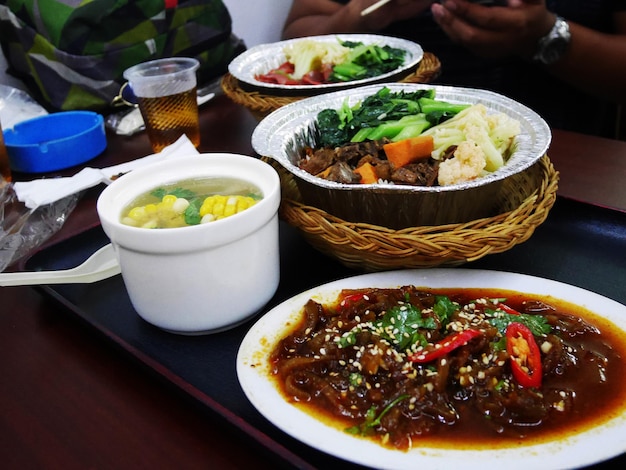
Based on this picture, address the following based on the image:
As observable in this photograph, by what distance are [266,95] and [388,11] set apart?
3.74 ft

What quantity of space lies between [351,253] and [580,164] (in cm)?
114

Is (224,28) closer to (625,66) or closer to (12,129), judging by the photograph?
(12,129)

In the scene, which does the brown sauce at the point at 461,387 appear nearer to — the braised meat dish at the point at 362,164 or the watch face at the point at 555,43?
the braised meat dish at the point at 362,164

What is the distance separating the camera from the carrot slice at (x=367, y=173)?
1562 millimetres

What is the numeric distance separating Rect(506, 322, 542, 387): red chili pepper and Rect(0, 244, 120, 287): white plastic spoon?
104 centimetres

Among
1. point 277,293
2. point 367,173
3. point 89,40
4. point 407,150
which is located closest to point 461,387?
point 277,293

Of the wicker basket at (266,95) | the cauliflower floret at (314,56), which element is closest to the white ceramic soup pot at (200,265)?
the wicker basket at (266,95)

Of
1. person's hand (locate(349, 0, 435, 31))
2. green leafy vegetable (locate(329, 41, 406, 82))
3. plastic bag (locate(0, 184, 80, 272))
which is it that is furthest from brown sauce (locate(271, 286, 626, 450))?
person's hand (locate(349, 0, 435, 31))

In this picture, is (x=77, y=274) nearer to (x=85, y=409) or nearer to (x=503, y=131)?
(x=85, y=409)

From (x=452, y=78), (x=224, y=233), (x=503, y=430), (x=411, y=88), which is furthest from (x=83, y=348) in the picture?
(x=452, y=78)

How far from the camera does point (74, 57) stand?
8.60 ft

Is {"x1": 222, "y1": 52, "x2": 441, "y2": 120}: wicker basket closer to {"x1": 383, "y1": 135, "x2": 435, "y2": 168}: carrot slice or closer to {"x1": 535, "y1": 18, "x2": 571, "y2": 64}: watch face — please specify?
{"x1": 535, "y1": 18, "x2": 571, "y2": 64}: watch face

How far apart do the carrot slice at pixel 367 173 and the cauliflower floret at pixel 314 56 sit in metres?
1.13

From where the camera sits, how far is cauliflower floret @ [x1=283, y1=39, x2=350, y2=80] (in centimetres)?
260
